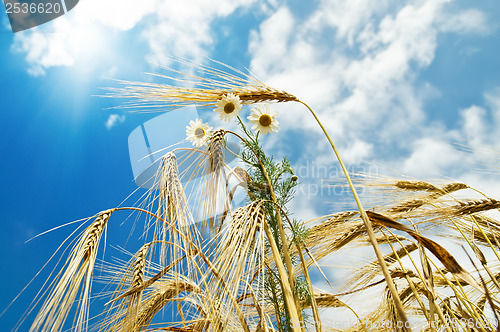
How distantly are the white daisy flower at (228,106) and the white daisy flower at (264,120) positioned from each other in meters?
0.15

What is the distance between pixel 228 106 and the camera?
1113mm

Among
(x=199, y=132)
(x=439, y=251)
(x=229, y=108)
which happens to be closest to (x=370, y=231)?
(x=439, y=251)

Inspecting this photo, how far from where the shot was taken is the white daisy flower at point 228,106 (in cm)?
108

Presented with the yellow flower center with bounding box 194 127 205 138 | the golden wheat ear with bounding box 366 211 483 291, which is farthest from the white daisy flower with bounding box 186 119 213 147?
the golden wheat ear with bounding box 366 211 483 291

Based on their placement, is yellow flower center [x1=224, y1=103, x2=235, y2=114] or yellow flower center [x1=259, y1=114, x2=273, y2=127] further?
yellow flower center [x1=259, y1=114, x2=273, y2=127]

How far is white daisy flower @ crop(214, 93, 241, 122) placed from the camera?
1083mm

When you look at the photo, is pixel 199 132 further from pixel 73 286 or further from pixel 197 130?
pixel 73 286

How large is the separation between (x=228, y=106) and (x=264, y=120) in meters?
0.19

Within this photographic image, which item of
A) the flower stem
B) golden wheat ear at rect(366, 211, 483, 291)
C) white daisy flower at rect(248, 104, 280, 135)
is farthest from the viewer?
white daisy flower at rect(248, 104, 280, 135)

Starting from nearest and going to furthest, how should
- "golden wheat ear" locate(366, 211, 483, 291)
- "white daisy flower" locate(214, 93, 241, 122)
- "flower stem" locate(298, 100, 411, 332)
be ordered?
"flower stem" locate(298, 100, 411, 332) → "golden wheat ear" locate(366, 211, 483, 291) → "white daisy flower" locate(214, 93, 241, 122)

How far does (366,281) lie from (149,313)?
1031 millimetres

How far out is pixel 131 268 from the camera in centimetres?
130

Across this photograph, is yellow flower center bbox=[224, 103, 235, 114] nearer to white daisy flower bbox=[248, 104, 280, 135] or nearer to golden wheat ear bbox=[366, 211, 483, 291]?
white daisy flower bbox=[248, 104, 280, 135]

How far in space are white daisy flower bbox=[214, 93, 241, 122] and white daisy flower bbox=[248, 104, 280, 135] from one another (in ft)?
0.49
